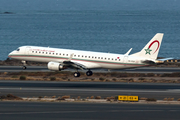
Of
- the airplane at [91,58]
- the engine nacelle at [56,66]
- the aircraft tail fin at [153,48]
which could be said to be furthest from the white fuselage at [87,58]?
the engine nacelle at [56,66]

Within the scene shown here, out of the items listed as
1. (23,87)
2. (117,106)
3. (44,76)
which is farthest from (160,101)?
(44,76)

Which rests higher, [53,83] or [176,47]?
[176,47]

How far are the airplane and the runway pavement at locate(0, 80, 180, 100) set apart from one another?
12.9ft

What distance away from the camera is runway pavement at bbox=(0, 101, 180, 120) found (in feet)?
90.9

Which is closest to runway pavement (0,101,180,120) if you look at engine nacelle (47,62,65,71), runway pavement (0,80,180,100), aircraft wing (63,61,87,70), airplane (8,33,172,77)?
runway pavement (0,80,180,100)

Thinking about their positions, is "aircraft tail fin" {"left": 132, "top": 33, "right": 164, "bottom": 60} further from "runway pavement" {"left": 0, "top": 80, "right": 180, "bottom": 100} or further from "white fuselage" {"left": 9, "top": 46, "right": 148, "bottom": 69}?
"runway pavement" {"left": 0, "top": 80, "right": 180, "bottom": 100}

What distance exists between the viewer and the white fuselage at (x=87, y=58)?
5353 centimetres

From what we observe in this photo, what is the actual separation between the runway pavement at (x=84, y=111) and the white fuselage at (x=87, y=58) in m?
20.0

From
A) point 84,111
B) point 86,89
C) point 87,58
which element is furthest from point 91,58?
point 84,111

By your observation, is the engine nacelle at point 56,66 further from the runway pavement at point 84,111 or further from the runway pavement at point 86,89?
the runway pavement at point 84,111

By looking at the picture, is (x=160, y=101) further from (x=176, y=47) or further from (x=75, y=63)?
(x=176, y=47)

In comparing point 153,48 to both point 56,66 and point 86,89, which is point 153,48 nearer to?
point 86,89

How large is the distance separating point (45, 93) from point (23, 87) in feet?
18.9

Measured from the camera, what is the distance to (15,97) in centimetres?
3706
